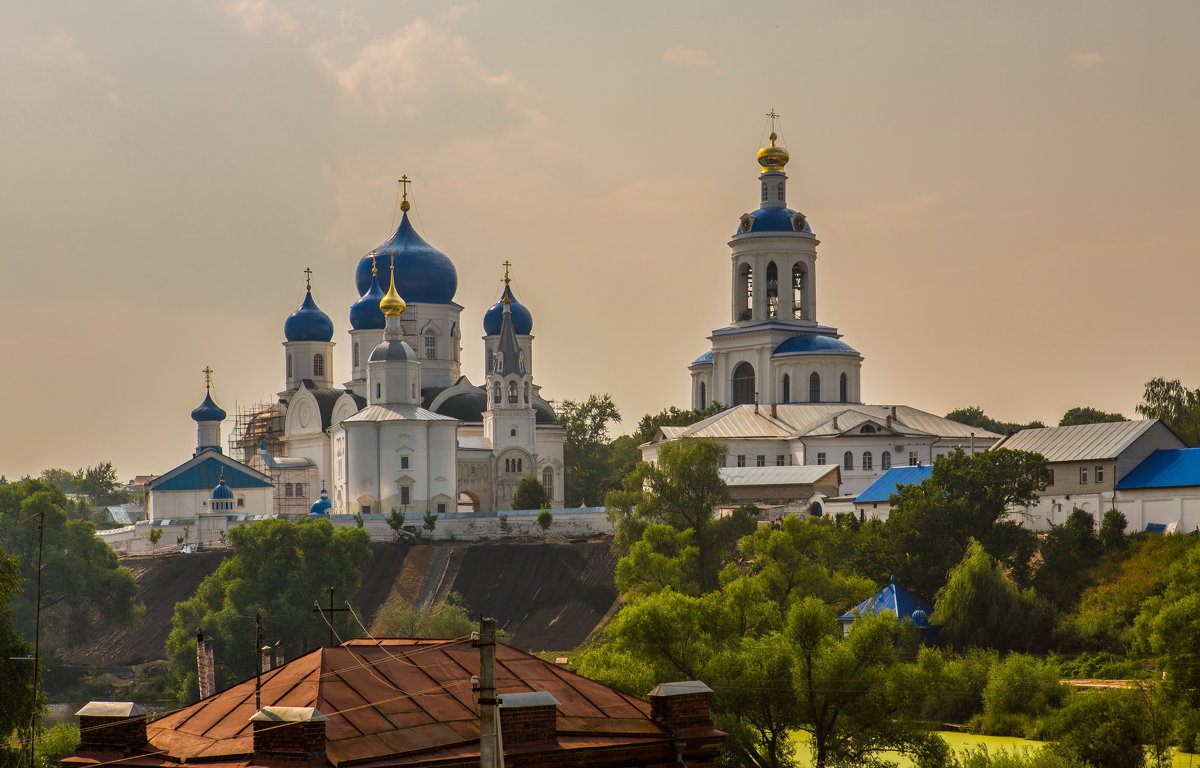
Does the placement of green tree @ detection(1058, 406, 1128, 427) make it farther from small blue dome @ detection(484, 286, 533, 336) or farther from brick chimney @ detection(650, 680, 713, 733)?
brick chimney @ detection(650, 680, 713, 733)

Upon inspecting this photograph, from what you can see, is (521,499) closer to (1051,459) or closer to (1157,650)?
(1051,459)

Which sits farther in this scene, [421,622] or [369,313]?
[369,313]

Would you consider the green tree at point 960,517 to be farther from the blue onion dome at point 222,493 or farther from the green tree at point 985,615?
the blue onion dome at point 222,493

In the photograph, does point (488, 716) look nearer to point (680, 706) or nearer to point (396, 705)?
point (396, 705)

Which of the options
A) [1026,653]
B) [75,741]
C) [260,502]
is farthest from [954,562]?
[260,502]

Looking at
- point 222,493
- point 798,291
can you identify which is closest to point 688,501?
point 798,291

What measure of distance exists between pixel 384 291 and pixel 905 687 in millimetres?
45454

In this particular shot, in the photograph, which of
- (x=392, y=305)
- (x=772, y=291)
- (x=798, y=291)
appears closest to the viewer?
(x=392, y=305)

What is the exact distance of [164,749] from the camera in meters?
14.0

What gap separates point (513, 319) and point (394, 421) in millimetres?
12932

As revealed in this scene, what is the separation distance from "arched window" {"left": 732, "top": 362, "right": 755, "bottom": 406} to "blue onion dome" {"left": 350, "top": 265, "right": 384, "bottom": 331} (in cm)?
1479

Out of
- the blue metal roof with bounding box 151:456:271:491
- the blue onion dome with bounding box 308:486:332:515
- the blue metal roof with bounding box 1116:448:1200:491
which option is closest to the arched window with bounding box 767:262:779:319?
the blue onion dome with bounding box 308:486:332:515

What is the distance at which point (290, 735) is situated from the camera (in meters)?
12.9

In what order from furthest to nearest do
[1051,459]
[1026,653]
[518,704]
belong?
[1051,459] → [1026,653] → [518,704]
